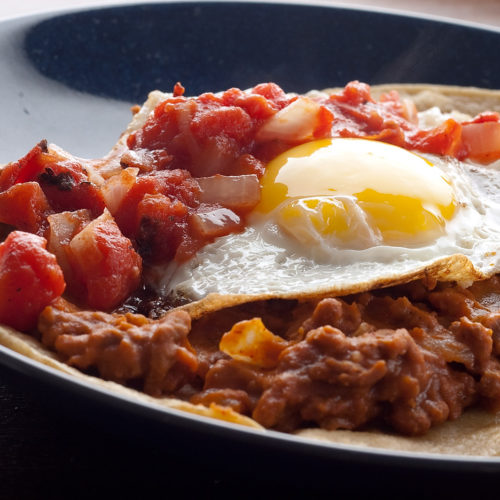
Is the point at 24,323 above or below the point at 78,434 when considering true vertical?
above

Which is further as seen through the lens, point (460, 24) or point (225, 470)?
point (460, 24)

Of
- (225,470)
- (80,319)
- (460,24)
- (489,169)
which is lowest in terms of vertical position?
(225,470)

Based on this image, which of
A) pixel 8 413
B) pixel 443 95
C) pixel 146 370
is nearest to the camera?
pixel 146 370

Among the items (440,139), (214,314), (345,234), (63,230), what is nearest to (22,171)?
Answer: (63,230)

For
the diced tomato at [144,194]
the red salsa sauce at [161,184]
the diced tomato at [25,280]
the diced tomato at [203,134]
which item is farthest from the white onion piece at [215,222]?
the diced tomato at [25,280]

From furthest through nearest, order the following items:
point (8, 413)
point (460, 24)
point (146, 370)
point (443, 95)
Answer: point (460, 24) → point (443, 95) → point (8, 413) → point (146, 370)

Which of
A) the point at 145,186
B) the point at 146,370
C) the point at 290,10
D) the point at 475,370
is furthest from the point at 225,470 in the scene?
the point at 290,10

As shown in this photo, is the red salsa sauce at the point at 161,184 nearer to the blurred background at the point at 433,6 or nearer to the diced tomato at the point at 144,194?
the diced tomato at the point at 144,194

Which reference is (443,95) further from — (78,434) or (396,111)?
(78,434)
